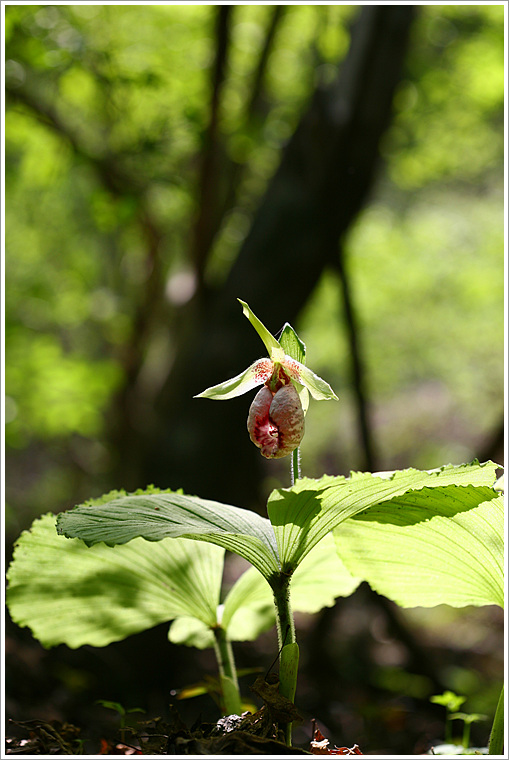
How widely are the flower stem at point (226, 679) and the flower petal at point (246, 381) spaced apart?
281 mm

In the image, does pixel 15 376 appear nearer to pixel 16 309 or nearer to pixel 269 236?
pixel 16 309

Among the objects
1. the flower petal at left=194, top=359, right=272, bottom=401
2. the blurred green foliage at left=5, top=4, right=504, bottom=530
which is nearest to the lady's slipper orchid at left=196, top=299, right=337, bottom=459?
the flower petal at left=194, top=359, right=272, bottom=401

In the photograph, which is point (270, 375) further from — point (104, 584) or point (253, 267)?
point (253, 267)

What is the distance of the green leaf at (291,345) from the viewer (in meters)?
0.57

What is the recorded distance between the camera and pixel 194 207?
8.73 ft

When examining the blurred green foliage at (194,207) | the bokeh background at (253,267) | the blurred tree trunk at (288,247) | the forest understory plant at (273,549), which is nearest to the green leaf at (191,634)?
the forest understory plant at (273,549)

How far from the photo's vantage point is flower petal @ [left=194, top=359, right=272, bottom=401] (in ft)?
1.83

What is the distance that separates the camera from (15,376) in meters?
3.04

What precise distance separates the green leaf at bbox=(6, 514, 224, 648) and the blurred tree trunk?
1.08 metres

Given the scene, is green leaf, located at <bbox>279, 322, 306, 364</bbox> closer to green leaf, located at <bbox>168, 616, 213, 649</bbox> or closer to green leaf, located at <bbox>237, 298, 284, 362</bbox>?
green leaf, located at <bbox>237, 298, 284, 362</bbox>

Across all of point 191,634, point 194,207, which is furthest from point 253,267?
point 191,634

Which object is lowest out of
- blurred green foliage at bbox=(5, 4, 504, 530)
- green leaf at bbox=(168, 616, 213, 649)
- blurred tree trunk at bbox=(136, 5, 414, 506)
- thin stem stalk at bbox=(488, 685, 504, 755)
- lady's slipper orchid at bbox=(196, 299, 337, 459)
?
thin stem stalk at bbox=(488, 685, 504, 755)

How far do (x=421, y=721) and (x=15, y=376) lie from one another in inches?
95.4

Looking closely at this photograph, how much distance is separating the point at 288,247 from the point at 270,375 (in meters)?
1.36
